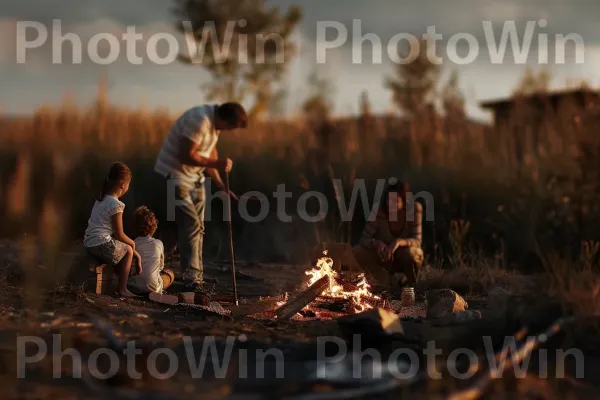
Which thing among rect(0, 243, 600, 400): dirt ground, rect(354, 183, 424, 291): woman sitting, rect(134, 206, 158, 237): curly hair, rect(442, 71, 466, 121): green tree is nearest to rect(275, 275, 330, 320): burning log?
rect(0, 243, 600, 400): dirt ground

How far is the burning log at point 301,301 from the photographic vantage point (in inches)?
244

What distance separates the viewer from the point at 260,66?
22359 millimetres

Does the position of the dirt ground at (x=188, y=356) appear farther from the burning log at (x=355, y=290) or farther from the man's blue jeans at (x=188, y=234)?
the man's blue jeans at (x=188, y=234)

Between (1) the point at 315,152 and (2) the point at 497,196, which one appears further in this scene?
(1) the point at 315,152

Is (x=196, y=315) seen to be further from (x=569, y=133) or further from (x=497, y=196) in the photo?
(x=569, y=133)

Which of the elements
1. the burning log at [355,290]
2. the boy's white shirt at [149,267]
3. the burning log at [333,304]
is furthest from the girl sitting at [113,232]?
the burning log at [355,290]

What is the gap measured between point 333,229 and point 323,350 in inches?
196

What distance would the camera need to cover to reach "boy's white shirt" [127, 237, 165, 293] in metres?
6.76

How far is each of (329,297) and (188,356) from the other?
8.49 feet

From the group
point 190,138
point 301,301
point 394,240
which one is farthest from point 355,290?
point 190,138

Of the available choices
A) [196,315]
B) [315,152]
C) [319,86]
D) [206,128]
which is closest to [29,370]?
[196,315]

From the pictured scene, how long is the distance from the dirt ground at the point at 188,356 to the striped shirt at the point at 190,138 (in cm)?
174

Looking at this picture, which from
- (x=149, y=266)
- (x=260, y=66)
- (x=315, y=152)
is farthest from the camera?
(x=260, y=66)

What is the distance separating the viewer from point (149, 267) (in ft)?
22.4
